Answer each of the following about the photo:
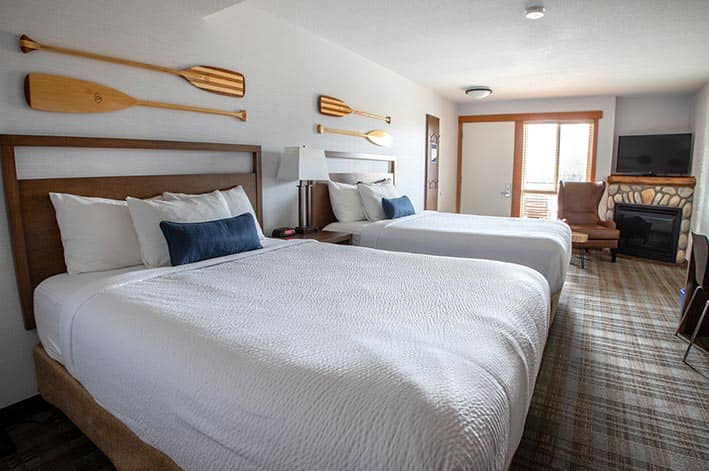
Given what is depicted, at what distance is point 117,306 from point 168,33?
5.99ft

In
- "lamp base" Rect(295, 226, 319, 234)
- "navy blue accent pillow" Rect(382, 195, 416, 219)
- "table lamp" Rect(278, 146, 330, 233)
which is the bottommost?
"lamp base" Rect(295, 226, 319, 234)

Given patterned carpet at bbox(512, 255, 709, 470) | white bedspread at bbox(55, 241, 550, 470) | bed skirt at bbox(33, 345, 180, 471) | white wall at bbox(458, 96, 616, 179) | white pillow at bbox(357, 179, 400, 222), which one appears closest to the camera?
white bedspread at bbox(55, 241, 550, 470)

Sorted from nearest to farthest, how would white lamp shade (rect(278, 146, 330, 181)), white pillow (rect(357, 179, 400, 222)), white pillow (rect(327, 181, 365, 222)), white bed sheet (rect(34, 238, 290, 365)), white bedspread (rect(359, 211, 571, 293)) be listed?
white bed sheet (rect(34, 238, 290, 365))
white bedspread (rect(359, 211, 571, 293))
white lamp shade (rect(278, 146, 330, 181))
white pillow (rect(327, 181, 365, 222))
white pillow (rect(357, 179, 400, 222))

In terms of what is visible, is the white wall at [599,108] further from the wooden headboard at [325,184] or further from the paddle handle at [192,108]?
the paddle handle at [192,108]

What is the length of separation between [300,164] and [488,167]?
5.06m

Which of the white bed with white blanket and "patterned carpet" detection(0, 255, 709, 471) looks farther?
the white bed with white blanket

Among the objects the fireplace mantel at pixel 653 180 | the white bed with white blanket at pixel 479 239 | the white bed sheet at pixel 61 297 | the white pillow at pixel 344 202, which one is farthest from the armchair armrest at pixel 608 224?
the white bed sheet at pixel 61 297

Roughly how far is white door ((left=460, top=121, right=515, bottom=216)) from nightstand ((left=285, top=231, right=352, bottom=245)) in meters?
4.61

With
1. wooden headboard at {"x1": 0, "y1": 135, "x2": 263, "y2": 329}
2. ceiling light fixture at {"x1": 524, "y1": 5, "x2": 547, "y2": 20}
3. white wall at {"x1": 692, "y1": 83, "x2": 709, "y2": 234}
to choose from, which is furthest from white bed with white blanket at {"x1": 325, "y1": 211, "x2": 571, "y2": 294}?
white wall at {"x1": 692, "y1": 83, "x2": 709, "y2": 234}

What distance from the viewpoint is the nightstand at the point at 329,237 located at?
11.0ft

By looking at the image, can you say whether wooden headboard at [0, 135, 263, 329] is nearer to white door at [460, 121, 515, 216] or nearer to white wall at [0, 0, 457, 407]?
white wall at [0, 0, 457, 407]

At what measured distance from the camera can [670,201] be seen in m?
5.75

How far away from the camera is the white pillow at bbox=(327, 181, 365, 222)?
13.3 ft

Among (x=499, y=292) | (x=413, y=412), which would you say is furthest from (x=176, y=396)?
(x=499, y=292)
